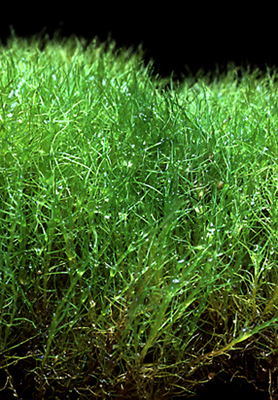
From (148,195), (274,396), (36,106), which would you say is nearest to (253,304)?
(274,396)

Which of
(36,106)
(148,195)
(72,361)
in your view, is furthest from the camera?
(36,106)

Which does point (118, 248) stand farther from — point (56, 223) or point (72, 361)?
point (72, 361)

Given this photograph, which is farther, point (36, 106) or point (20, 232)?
point (36, 106)

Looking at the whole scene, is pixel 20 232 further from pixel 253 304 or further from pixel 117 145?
pixel 253 304

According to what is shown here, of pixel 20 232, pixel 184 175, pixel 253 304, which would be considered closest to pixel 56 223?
pixel 20 232

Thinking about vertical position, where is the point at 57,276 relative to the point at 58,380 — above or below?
above

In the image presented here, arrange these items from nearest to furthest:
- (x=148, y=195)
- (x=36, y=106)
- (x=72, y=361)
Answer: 1. (x=72, y=361)
2. (x=148, y=195)
3. (x=36, y=106)

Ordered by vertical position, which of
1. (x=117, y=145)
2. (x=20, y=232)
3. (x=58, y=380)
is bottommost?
(x=58, y=380)
